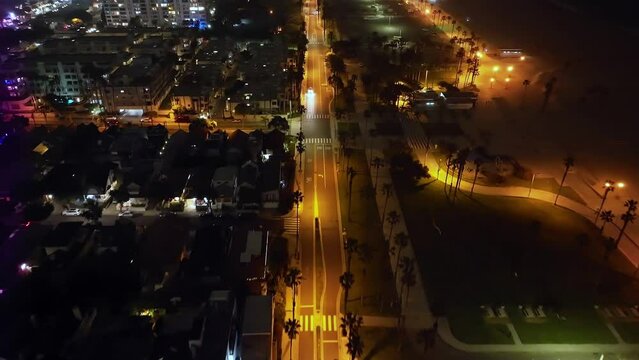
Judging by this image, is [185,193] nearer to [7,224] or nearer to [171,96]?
[7,224]

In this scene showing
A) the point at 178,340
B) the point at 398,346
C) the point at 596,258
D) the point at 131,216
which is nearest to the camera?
the point at 178,340

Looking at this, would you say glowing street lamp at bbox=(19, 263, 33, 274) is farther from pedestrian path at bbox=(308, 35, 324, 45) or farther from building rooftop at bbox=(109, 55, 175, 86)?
pedestrian path at bbox=(308, 35, 324, 45)

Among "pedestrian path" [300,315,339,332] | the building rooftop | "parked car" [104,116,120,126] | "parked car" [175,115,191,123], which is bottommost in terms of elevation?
"pedestrian path" [300,315,339,332]

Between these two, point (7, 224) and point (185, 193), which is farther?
point (185, 193)

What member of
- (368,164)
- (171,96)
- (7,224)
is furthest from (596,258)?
(171,96)

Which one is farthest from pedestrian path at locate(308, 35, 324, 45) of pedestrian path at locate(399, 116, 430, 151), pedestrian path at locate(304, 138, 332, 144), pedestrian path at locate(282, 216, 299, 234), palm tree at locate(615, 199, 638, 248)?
palm tree at locate(615, 199, 638, 248)

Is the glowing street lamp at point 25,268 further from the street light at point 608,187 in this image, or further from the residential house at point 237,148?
the street light at point 608,187

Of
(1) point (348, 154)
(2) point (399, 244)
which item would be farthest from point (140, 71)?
(2) point (399, 244)
